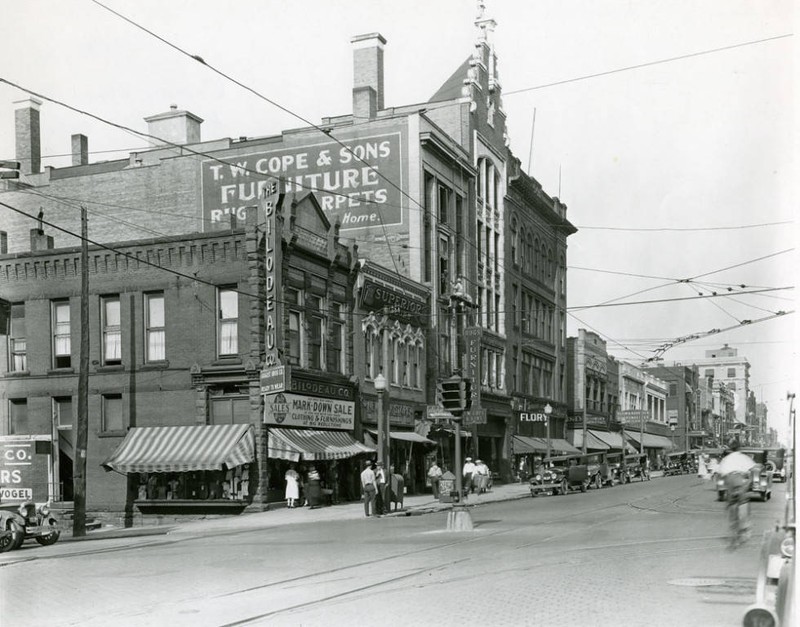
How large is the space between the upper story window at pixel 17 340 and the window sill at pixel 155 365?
16.0 ft

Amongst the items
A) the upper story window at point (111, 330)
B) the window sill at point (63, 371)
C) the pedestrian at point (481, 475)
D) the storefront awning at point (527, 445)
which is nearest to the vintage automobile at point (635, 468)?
the storefront awning at point (527, 445)

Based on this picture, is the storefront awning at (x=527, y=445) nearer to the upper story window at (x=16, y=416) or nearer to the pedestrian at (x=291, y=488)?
the pedestrian at (x=291, y=488)

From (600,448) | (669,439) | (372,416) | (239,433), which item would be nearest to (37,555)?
(239,433)

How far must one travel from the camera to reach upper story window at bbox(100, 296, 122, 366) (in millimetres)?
31906

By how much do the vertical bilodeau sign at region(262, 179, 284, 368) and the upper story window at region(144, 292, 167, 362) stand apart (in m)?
3.79

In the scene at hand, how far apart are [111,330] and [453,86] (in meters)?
28.6

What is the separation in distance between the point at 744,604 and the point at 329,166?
33.7 metres

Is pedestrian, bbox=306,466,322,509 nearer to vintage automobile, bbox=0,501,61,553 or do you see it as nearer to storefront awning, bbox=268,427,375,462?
storefront awning, bbox=268,427,375,462

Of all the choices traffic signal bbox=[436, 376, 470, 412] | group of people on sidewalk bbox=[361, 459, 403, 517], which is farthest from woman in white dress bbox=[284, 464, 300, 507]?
traffic signal bbox=[436, 376, 470, 412]

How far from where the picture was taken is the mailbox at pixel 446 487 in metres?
33.1

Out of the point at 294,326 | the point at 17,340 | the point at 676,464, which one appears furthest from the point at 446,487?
the point at 676,464

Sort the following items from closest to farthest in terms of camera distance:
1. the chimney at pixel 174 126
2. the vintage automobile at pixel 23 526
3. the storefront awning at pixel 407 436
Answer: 1. the vintage automobile at pixel 23 526
2. the storefront awning at pixel 407 436
3. the chimney at pixel 174 126

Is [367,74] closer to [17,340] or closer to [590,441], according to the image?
[17,340]

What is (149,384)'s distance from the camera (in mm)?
31250
